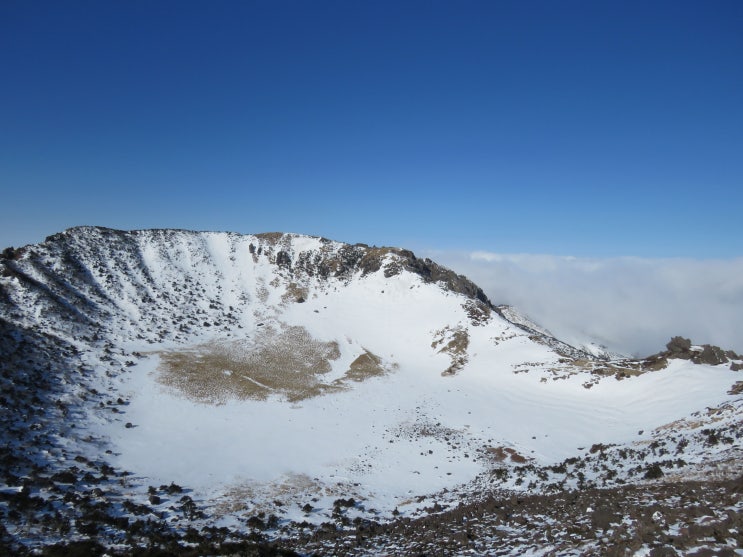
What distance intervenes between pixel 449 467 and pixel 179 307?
65.6 meters

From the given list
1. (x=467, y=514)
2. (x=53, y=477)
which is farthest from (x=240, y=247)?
(x=467, y=514)

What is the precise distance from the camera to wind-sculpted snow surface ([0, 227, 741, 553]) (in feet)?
81.7

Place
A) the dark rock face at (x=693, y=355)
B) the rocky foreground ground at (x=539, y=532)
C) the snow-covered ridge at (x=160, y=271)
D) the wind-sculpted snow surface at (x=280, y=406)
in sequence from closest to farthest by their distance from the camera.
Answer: the rocky foreground ground at (x=539, y=532), the wind-sculpted snow surface at (x=280, y=406), the dark rock face at (x=693, y=355), the snow-covered ridge at (x=160, y=271)

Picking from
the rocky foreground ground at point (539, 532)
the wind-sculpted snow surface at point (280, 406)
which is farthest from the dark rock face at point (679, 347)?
the rocky foreground ground at point (539, 532)

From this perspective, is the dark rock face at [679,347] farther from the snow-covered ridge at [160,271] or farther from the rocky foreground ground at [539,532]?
the snow-covered ridge at [160,271]

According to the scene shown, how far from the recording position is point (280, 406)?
1969 inches

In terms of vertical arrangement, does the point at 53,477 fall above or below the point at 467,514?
above

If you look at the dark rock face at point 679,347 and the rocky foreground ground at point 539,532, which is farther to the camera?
the dark rock face at point 679,347

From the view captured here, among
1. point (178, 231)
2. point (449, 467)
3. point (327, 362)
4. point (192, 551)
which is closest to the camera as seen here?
point (192, 551)

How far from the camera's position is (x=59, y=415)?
3712 centimetres

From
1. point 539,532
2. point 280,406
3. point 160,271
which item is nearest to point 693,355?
point 539,532

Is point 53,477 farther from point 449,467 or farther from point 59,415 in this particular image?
point 449,467

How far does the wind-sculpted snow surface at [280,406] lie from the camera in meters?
24.9

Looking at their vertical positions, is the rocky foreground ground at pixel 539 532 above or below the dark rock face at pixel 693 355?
below
